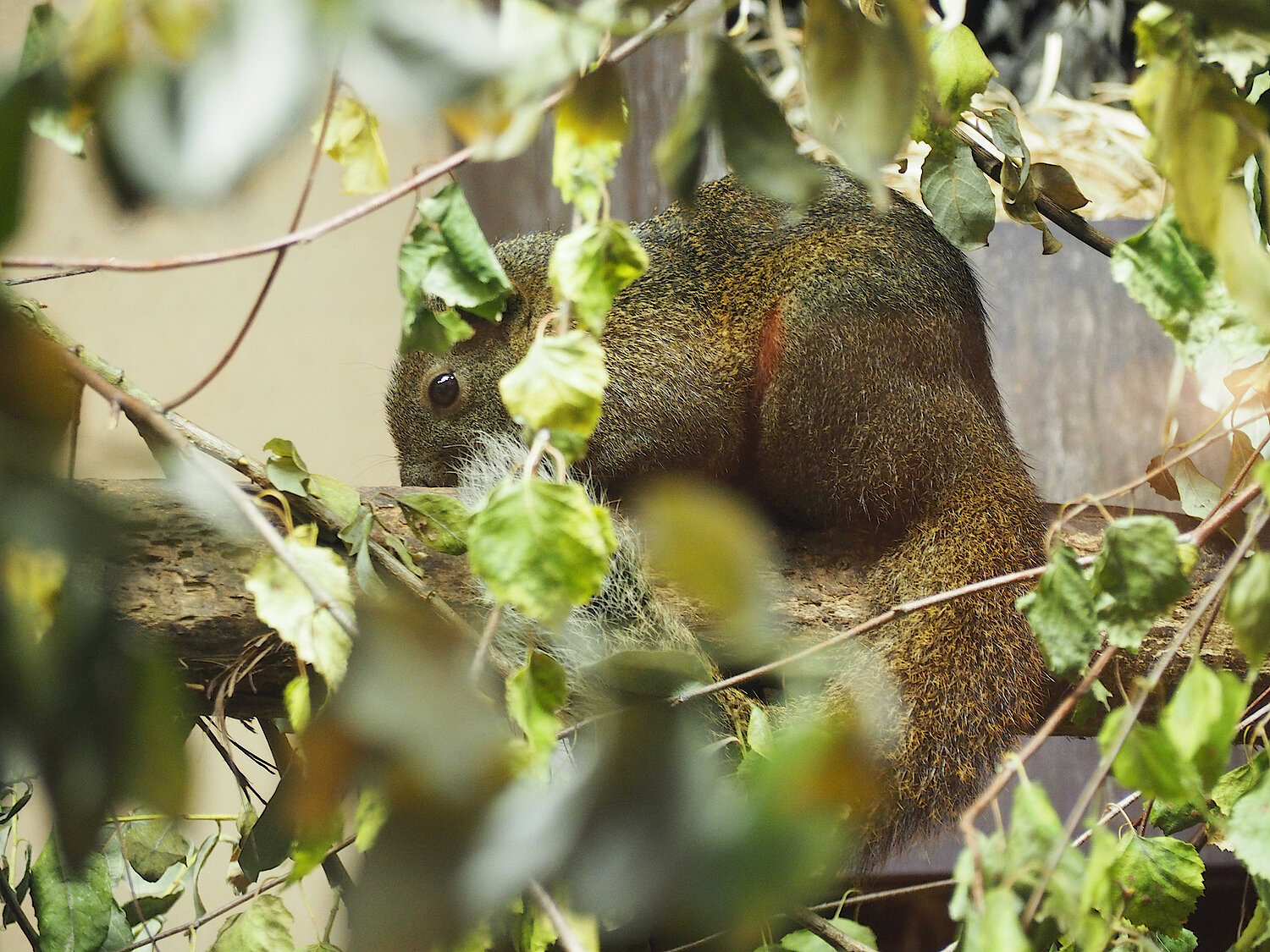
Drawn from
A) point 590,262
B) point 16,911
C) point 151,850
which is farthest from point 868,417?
point 16,911

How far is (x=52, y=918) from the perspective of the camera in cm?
98

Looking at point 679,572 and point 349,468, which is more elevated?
point 679,572

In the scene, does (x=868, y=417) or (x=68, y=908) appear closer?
(x=68, y=908)

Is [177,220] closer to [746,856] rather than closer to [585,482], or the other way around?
[746,856]

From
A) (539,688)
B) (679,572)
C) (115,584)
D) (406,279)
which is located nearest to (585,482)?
(679,572)

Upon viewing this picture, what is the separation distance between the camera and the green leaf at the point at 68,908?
98 cm

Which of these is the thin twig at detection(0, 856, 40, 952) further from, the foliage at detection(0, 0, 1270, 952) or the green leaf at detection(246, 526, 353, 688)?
the green leaf at detection(246, 526, 353, 688)

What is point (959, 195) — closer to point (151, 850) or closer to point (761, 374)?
point (761, 374)

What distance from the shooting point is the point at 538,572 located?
20.3 inches

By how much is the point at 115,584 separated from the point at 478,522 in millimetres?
176

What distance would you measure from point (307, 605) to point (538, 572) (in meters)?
0.16

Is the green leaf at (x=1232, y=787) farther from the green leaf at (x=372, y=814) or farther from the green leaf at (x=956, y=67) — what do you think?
the green leaf at (x=372, y=814)

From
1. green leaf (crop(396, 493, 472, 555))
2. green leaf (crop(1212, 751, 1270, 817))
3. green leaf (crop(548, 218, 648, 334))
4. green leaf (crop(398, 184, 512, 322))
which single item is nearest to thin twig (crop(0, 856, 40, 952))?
green leaf (crop(396, 493, 472, 555))

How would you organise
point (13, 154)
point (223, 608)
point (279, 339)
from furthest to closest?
point (279, 339) < point (223, 608) < point (13, 154)
